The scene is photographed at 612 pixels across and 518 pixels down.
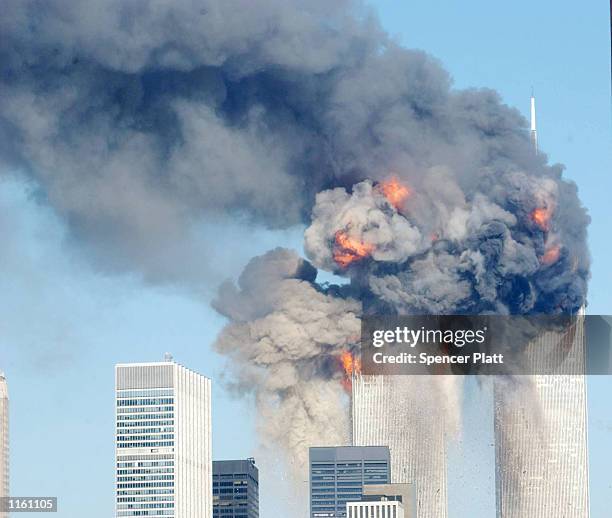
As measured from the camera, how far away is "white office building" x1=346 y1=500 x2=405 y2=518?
10881 centimetres

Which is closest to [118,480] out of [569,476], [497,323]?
[569,476]

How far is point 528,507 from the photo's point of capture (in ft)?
356

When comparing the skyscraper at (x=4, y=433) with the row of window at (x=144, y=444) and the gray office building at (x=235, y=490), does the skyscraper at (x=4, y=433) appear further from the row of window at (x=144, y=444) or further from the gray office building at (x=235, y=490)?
the gray office building at (x=235, y=490)

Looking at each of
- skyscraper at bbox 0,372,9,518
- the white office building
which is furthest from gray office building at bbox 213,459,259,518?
skyscraper at bbox 0,372,9,518

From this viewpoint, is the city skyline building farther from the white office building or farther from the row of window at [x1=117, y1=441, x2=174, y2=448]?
the row of window at [x1=117, y1=441, x2=174, y2=448]

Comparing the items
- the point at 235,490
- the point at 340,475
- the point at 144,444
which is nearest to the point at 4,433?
the point at 144,444

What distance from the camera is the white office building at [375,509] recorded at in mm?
108812

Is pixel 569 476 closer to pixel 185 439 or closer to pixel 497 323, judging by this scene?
pixel 185 439

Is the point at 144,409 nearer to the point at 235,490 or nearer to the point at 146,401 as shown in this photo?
the point at 146,401

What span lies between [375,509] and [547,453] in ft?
29.2

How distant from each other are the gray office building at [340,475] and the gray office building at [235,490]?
5.44 m

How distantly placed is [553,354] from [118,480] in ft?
68.2

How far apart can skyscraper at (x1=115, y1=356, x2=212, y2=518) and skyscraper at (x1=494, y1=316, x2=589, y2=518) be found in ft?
49.1

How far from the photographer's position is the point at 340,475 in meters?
117
